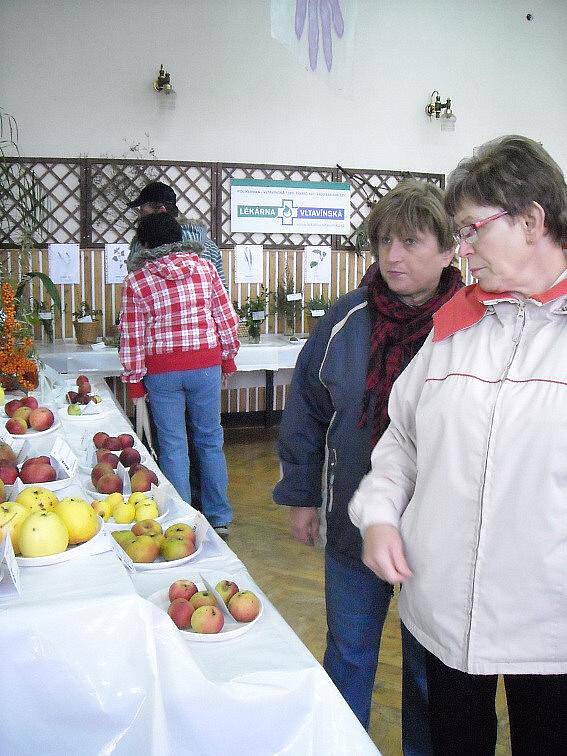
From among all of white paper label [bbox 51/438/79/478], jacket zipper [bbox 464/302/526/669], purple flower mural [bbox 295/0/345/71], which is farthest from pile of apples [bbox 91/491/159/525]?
purple flower mural [bbox 295/0/345/71]

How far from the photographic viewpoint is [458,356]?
1.06 m

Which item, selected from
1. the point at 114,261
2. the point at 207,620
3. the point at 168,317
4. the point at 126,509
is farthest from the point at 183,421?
the point at 114,261

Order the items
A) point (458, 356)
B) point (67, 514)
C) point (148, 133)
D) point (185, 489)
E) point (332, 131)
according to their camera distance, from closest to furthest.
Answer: point (458, 356) < point (67, 514) < point (185, 489) < point (148, 133) < point (332, 131)

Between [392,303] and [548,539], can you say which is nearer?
[548,539]

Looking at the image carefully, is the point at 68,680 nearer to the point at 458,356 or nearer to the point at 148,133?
the point at 458,356

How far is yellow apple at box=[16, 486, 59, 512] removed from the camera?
1279mm

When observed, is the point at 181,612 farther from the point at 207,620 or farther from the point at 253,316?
the point at 253,316

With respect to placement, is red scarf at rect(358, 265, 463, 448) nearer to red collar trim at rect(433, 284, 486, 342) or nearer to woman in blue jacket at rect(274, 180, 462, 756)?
woman in blue jacket at rect(274, 180, 462, 756)

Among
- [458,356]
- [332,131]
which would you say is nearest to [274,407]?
[332,131]

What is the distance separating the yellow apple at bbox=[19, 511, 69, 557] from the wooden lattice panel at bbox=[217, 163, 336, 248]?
5.09 metres

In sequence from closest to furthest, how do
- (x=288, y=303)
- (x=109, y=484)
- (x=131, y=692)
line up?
(x=131, y=692)
(x=109, y=484)
(x=288, y=303)

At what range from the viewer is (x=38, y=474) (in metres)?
1.60

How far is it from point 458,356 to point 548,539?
0.28m

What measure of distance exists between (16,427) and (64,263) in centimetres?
371
